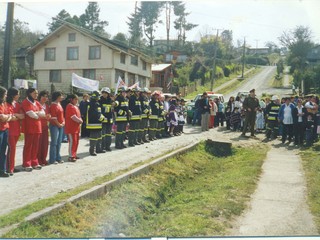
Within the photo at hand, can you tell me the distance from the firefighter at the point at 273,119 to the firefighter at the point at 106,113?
641cm

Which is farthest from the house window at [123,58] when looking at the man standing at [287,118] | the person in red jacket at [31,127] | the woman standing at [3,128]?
the woman standing at [3,128]

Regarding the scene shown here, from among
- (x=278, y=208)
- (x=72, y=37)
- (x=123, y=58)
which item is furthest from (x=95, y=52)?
(x=278, y=208)

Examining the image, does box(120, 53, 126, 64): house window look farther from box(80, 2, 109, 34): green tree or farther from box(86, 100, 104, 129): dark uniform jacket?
box(86, 100, 104, 129): dark uniform jacket

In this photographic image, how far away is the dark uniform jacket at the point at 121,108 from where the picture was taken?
10438 mm

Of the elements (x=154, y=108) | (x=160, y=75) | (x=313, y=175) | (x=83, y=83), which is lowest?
(x=313, y=175)

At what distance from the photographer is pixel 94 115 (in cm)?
924

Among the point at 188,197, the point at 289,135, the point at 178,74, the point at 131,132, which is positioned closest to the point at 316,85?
the point at 178,74

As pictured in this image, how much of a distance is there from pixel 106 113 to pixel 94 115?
1.67 feet

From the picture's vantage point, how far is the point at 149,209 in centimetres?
622

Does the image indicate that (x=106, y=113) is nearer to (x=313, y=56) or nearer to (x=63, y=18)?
(x=63, y=18)

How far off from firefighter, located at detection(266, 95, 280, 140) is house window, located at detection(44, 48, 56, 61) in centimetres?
2019

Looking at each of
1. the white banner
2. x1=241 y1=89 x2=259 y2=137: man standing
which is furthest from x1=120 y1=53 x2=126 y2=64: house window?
x1=241 y1=89 x2=259 y2=137: man standing

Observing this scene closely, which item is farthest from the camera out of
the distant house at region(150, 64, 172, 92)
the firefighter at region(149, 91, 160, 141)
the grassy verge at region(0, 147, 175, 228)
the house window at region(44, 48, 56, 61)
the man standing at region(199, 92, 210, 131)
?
the house window at region(44, 48, 56, 61)

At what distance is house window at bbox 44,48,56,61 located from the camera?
2938cm
